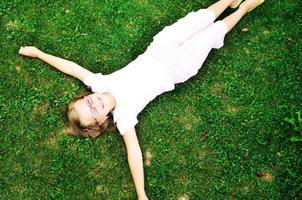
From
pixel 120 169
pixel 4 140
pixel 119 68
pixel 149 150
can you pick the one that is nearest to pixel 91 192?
pixel 120 169

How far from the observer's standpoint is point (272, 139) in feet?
18.7

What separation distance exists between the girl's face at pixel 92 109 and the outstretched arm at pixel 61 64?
0.57m

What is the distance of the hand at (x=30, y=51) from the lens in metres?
6.02

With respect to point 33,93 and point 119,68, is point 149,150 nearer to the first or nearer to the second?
point 119,68

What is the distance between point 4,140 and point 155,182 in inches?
75.1

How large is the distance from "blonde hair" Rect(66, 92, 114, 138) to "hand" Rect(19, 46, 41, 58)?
99cm

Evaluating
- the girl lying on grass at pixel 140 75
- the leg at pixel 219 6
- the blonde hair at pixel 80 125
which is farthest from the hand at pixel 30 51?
the leg at pixel 219 6

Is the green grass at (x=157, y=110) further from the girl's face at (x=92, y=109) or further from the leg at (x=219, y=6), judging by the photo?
the girl's face at (x=92, y=109)

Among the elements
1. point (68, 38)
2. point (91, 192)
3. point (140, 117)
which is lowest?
point (91, 192)

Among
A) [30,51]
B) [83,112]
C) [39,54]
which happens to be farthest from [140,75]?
[30,51]

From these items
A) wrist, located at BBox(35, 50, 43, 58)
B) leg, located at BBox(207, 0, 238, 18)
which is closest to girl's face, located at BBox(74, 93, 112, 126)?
wrist, located at BBox(35, 50, 43, 58)

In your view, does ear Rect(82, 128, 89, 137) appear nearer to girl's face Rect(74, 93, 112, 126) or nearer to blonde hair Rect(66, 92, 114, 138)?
blonde hair Rect(66, 92, 114, 138)

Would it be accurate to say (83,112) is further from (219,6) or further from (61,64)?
(219,6)

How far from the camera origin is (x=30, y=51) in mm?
6035
